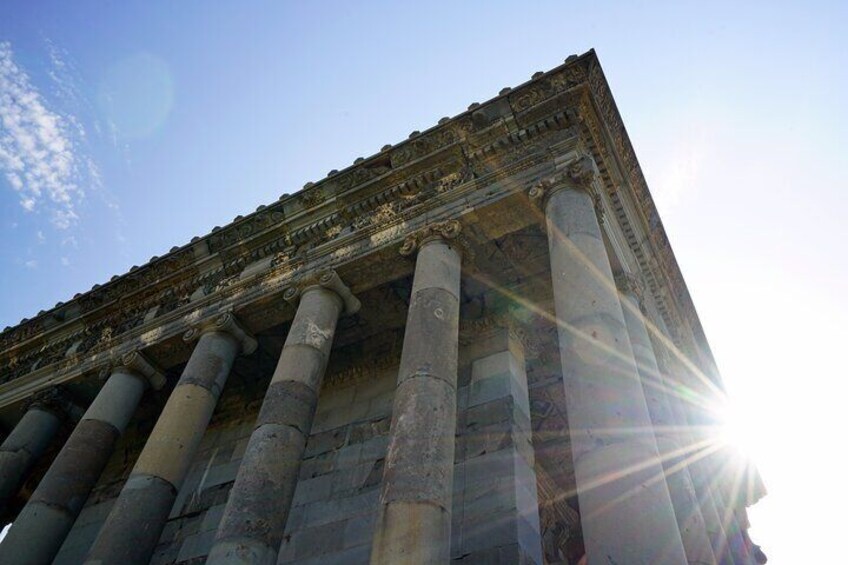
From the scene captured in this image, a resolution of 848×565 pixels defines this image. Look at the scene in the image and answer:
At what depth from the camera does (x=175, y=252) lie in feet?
52.5

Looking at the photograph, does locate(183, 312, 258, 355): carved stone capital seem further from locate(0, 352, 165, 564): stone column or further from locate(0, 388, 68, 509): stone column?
locate(0, 388, 68, 509): stone column

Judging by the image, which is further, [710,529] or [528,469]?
[710,529]

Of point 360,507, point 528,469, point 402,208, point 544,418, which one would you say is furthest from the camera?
point 402,208

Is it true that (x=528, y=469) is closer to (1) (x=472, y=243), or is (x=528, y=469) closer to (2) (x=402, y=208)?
(1) (x=472, y=243)

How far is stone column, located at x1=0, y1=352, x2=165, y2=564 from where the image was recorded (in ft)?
36.7

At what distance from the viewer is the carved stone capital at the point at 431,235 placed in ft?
37.8

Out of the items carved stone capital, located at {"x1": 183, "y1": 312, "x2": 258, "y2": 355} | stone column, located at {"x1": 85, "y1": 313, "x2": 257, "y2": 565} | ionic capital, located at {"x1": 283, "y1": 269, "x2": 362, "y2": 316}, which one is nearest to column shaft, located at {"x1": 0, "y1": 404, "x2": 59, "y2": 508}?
carved stone capital, located at {"x1": 183, "y1": 312, "x2": 258, "y2": 355}

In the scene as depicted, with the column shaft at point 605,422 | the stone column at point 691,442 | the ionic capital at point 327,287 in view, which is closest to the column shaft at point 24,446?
the ionic capital at point 327,287

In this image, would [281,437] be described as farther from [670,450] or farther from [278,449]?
[670,450]

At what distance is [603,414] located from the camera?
24.7 ft

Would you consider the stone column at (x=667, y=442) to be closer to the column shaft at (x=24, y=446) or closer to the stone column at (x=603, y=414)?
the stone column at (x=603, y=414)

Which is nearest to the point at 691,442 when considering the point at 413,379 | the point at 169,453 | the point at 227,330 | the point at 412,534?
the point at 413,379

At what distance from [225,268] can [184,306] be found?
1.36 m

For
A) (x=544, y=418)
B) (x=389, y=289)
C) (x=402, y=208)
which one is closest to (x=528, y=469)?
(x=544, y=418)
